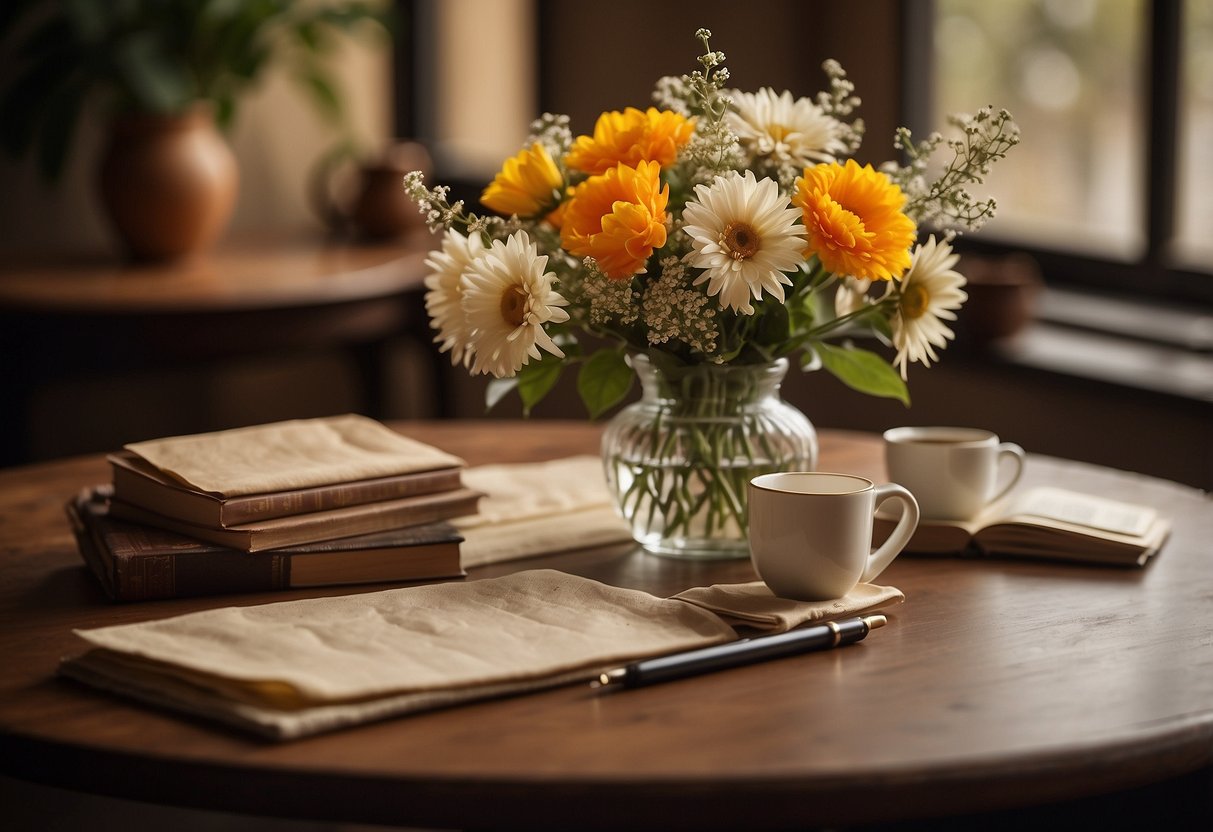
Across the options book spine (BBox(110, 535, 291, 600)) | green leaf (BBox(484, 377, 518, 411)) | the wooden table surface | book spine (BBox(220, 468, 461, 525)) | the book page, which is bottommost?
the wooden table surface

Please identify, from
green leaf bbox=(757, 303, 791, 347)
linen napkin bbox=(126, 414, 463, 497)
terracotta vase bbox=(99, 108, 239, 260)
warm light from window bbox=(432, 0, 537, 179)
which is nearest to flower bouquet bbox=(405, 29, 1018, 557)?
green leaf bbox=(757, 303, 791, 347)

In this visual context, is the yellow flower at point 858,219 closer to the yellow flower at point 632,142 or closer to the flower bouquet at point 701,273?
the flower bouquet at point 701,273

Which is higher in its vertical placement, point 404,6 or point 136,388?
point 404,6

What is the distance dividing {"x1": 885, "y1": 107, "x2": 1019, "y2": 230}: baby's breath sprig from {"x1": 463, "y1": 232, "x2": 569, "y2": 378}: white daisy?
11.9 inches

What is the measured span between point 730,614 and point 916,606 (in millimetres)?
157

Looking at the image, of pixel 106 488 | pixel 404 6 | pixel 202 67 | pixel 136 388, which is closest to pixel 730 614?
pixel 106 488

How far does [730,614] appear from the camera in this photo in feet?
3.21

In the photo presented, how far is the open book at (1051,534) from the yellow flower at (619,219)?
34 centimetres

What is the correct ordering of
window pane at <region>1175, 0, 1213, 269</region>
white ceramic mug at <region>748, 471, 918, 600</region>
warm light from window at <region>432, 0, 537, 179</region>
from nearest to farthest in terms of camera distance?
white ceramic mug at <region>748, 471, 918, 600</region> < window pane at <region>1175, 0, 1213, 269</region> < warm light from window at <region>432, 0, 537, 179</region>

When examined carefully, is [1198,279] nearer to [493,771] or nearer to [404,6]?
[493,771]

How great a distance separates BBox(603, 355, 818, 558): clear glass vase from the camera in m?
1.14

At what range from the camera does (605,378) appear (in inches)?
45.8

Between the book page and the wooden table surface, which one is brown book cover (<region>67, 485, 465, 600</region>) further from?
the book page

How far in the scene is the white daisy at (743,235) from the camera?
1.00m
